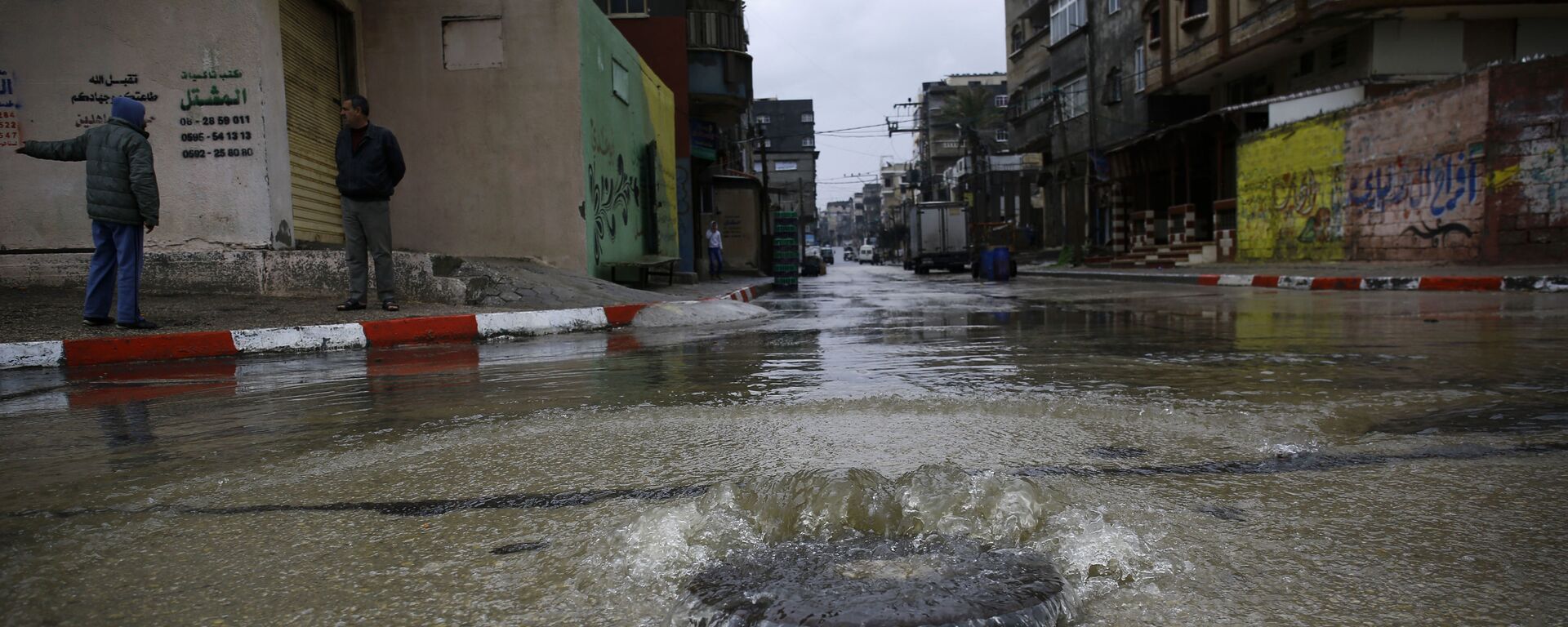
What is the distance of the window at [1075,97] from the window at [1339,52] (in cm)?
1323

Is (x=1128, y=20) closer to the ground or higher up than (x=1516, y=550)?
higher up

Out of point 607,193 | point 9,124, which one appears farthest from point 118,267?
point 607,193

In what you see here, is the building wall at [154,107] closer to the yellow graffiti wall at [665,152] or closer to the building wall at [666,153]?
the yellow graffiti wall at [665,152]

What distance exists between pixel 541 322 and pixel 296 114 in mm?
4491

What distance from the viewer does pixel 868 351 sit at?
5.73 metres

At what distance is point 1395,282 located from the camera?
502 inches

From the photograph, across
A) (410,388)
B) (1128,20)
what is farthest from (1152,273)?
(410,388)

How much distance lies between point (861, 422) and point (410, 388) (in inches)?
93.2

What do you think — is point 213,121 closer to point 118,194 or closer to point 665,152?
point 118,194

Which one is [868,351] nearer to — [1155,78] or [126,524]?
[126,524]

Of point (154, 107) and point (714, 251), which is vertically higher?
point (154, 107)

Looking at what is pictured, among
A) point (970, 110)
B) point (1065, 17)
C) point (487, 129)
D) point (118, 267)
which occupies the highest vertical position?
point (1065, 17)

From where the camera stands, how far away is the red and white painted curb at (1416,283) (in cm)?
1102

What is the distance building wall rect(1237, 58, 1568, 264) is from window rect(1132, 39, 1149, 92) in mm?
10575
